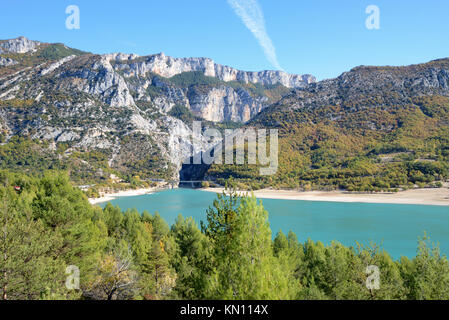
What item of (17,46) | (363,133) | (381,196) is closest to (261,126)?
(363,133)

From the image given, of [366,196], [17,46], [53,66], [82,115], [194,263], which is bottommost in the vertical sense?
[366,196]

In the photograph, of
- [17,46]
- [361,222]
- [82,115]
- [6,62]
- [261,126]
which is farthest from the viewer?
[17,46]

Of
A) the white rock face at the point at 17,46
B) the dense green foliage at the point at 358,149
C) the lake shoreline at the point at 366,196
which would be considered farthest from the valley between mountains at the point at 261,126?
the lake shoreline at the point at 366,196

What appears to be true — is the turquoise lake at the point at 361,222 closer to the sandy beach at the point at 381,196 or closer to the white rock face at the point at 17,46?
the sandy beach at the point at 381,196

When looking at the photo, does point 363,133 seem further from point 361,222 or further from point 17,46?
→ point 17,46

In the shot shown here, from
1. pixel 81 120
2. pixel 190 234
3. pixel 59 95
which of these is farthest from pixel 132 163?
pixel 190 234
